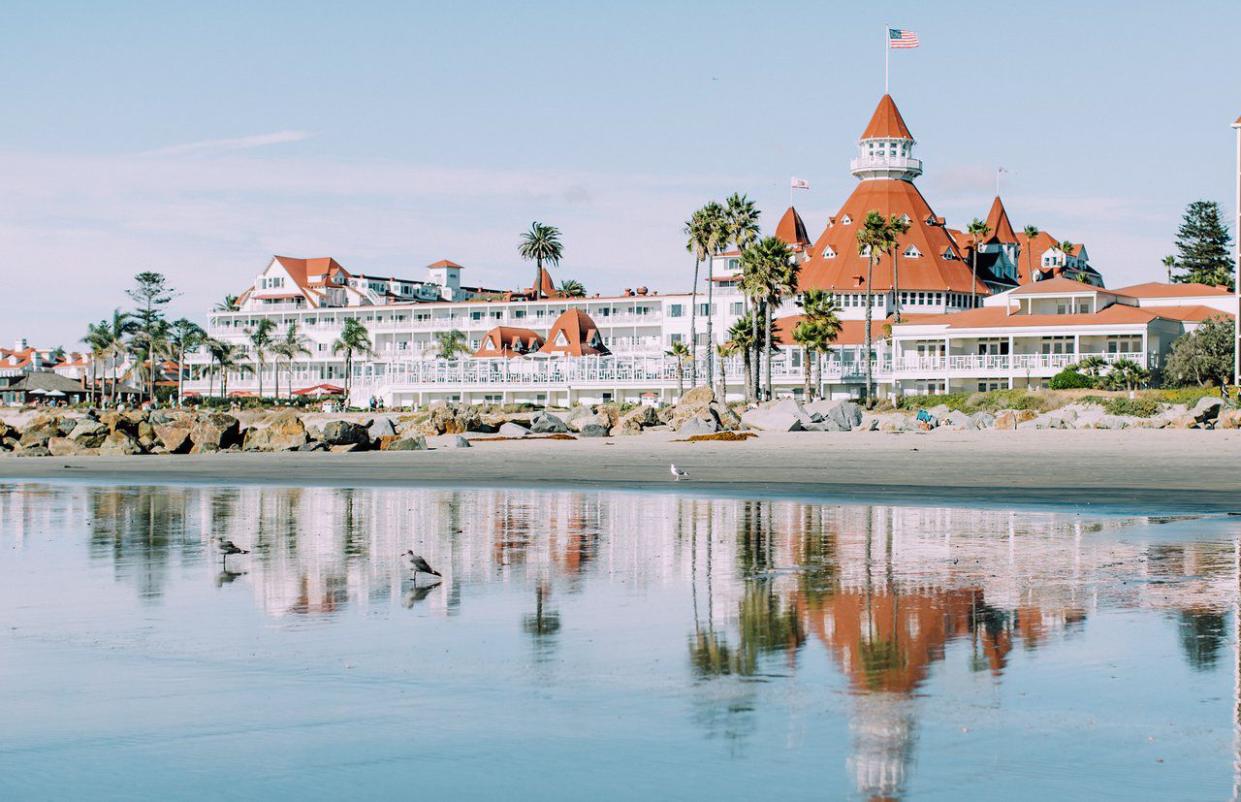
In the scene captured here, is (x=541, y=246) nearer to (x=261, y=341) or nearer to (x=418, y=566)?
(x=261, y=341)

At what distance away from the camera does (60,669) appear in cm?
905

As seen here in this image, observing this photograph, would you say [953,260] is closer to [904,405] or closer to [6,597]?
[904,405]

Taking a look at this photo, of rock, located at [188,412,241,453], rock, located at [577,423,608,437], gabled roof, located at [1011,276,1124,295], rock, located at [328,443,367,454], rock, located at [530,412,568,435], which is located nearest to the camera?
rock, located at [328,443,367,454]

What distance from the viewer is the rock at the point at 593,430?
5566cm

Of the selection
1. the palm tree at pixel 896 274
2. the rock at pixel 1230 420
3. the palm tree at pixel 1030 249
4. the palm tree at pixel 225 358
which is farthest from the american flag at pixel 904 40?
the palm tree at pixel 225 358

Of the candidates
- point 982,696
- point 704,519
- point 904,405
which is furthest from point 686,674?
point 904,405

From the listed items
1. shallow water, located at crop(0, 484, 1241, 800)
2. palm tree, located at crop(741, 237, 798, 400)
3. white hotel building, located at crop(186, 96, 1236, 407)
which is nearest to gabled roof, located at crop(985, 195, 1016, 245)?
white hotel building, located at crop(186, 96, 1236, 407)

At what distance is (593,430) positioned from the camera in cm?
5612

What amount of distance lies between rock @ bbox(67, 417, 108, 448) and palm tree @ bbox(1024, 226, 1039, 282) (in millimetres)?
89425

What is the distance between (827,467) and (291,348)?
100812mm

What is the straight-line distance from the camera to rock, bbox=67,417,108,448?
1821 inches

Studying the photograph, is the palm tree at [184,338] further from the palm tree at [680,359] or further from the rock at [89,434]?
the rock at [89,434]

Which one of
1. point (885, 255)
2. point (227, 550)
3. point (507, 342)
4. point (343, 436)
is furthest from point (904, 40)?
point (227, 550)

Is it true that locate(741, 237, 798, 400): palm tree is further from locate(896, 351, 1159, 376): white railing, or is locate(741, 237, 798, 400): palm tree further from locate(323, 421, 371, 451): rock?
locate(323, 421, 371, 451): rock
